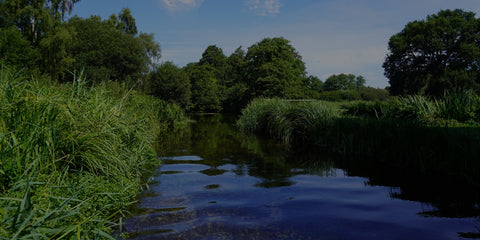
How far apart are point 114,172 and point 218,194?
7.08ft

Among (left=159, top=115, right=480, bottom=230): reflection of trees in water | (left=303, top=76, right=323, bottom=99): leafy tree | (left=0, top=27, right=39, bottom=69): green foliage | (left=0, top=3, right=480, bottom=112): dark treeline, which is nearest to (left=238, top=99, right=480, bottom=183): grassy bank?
(left=159, top=115, right=480, bottom=230): reflection of trees in water

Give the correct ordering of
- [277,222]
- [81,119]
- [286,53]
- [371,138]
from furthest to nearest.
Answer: [286,53]
[371,138]
[81,119]
[277,222]

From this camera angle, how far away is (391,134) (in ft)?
30.4

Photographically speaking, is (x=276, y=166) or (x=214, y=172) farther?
(x=276, y=166)

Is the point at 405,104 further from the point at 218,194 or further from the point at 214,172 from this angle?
the point at 218,194

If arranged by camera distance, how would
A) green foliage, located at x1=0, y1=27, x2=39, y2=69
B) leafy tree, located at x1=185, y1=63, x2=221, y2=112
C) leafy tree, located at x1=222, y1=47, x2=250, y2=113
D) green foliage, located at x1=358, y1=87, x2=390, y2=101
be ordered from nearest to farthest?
1. green foliage, located at x1=0, y1=27, x2=39, y2=69
2. leafy tree, located at x1=222, y1=47, x2=250, y2=113
3. leafy tree, located at x1=185, y1=63, x2=221, y2=112
4. green foliage, located at x1=358, y1=87, x2=390, y2=101

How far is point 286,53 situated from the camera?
42.9 m

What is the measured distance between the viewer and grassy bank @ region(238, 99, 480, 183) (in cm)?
714

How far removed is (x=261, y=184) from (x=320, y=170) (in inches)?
89.6

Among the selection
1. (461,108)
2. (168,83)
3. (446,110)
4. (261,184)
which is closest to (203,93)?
(168,83)

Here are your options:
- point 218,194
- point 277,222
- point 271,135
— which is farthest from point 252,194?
point 271,135

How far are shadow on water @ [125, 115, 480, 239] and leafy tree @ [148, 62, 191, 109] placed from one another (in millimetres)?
19015

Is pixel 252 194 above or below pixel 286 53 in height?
below

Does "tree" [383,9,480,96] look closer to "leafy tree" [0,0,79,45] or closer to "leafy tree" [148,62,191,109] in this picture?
"leafy tree" [148,62,191,109]
